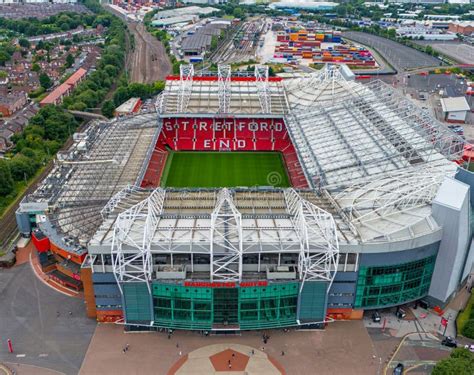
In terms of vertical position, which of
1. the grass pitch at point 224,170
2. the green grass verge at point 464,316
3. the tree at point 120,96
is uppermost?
the tree at point 120,96

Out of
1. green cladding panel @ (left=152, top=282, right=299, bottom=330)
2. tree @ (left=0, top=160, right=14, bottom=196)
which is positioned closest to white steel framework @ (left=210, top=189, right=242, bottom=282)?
→ green cladding panel @ (left=152, top=282, right=299, bottom=330)

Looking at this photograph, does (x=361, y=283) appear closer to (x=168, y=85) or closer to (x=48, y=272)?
(x=48, y=272)

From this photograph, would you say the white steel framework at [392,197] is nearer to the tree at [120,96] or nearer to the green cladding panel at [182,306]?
the green cladding panel at [182,306]

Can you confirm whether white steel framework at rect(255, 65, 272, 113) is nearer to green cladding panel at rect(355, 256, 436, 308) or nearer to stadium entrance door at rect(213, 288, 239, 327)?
green cladding panel at rect(355, 256, 436, 308)

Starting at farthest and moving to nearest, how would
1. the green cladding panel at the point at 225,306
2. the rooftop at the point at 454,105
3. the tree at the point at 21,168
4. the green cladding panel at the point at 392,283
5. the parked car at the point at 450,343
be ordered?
the rooftop at the point at 454,105, the tree at the point at 21,168, the green cladding panel at the point at 392,283, the parked car at the point at 450,343, the green cladding panel at the point at 225,306

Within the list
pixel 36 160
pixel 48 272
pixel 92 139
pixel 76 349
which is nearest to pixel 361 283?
pixel 76 349

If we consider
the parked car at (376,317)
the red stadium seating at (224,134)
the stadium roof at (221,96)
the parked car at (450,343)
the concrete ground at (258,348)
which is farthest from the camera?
the red stadium seating at (224,134)

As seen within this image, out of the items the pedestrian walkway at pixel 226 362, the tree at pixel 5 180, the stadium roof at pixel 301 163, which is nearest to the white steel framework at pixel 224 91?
the stadium roof at pixel 301 163
